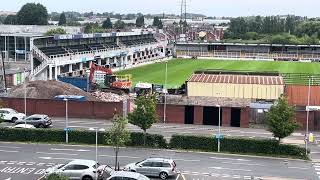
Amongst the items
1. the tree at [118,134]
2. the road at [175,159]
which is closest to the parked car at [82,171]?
the road at [175,159]

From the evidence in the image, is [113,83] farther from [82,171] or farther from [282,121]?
[82,171]

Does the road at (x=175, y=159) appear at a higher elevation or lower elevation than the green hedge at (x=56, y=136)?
lower

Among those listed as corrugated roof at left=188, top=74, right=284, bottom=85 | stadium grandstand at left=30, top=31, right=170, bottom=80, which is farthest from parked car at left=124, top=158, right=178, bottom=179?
stadium grandstand at left=30, top=31, right=170, bottom=80

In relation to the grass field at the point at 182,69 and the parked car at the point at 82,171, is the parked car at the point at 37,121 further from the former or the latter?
the grass field at the point at 182,69

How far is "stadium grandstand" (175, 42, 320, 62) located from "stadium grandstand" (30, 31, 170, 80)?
11.1m

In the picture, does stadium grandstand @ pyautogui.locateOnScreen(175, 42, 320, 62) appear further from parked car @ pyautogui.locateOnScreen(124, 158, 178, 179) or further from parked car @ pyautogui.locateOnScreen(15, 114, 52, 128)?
parked car @ pyautogui.locateOnScreen(124, 158, 178, 179)

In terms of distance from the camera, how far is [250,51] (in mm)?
157125

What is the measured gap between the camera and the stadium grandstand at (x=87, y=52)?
285 ft

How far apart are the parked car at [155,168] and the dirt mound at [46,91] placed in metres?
27.9

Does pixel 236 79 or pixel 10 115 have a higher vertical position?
pixel 236 79

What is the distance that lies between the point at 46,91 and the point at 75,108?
6.13m

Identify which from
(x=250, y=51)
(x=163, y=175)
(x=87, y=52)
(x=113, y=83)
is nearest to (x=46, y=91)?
(x=113, y=83)

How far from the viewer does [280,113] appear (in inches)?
1617

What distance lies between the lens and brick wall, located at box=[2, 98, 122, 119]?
55.4 metres
